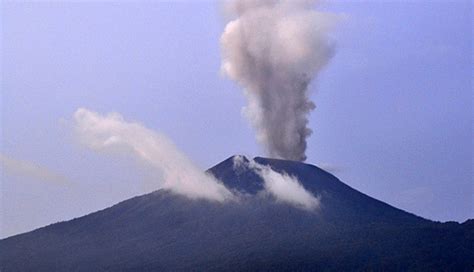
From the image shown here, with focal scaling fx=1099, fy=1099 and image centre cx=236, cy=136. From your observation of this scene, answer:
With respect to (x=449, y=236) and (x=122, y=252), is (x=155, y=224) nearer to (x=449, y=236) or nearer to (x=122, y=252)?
(x=122, y=252)

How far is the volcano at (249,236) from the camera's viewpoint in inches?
3039

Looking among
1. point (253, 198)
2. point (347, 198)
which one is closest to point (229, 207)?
point (253, 198)

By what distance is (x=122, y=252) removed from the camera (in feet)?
274

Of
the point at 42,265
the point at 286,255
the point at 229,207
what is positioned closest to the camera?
the point at 286,255

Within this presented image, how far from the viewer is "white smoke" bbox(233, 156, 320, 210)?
291 ft

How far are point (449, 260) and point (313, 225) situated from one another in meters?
11.7

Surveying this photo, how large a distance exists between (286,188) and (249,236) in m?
8.00

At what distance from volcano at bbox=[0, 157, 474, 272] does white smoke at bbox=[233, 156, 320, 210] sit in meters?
0.52

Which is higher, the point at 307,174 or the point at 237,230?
the point at 307,174

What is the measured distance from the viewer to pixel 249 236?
270 feet

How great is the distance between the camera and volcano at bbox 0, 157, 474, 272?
77.2 meters

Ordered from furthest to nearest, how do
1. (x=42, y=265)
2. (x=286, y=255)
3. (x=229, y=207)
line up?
(x=229, y=207) → (x=42, y=265) → (x=286, y=255)

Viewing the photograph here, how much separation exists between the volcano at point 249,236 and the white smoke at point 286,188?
1.69 ft

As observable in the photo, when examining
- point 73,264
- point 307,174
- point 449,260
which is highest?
point 307,174
